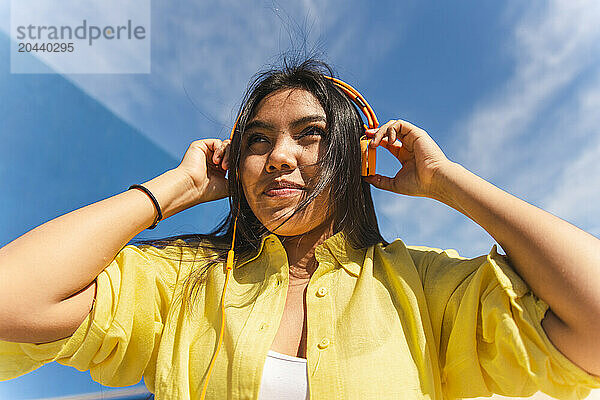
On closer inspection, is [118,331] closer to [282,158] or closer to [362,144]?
[282,158]

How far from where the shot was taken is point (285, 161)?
132cm

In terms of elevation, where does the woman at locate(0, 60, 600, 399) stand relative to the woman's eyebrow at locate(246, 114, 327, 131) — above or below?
below

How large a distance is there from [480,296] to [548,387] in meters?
0.23

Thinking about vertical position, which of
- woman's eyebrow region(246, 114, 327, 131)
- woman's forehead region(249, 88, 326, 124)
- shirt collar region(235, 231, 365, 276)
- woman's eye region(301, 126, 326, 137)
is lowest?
shirt collar region(235, 231, 365, 276)

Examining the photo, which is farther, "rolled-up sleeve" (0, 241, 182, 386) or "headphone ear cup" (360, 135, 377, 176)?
"headphone ear cup" (360, 135, 377, 176)

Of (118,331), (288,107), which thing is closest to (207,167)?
(288,107)

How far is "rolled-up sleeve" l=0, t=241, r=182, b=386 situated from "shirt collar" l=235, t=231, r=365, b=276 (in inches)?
10.8

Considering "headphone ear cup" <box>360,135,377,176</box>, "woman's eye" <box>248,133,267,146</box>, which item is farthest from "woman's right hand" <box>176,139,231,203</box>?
"headphone ear cup" <box>360,135,377,176</box>

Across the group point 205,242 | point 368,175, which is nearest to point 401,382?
point 368,175

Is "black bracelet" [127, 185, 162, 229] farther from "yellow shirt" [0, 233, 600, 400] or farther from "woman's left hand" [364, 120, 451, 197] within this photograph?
"woman's left hand" [364, 120, 451, 197]

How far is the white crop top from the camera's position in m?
1.08

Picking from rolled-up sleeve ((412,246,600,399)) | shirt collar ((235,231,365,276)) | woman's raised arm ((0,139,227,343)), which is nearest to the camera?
rolled-up sleeve ((412,246,600,399))

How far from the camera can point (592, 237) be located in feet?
3.22

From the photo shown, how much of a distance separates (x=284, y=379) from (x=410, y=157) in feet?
2.66
